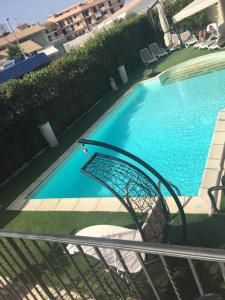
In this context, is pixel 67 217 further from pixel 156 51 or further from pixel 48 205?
pixel 156 51

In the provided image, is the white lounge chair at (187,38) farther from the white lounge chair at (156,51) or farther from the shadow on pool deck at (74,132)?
the white lounge chair at (156,51)

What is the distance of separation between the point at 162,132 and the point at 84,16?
124562 millimetres

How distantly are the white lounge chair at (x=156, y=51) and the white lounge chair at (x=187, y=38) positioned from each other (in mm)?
1394

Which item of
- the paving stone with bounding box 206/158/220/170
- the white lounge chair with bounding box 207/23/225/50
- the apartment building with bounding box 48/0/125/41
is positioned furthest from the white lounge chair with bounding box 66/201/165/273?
the apartment building with bounding box 48/0/125/41

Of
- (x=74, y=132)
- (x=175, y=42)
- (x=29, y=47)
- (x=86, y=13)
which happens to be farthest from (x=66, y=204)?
(x=86, y=13)

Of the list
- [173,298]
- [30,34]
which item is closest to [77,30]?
[30,34]

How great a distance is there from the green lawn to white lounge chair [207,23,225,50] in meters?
5.27

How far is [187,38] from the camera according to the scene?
21.4 m

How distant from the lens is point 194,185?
8.43 meters

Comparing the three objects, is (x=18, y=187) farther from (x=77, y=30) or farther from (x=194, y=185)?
(x=77, y=30)

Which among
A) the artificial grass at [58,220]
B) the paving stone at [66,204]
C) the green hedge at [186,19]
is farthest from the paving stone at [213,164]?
the green hedge at [186,19]

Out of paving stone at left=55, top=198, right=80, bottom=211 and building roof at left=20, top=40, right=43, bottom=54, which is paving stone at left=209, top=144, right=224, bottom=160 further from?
building roof at left=20, top=40, right=43, bottom=54

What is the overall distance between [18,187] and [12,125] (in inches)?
94.4

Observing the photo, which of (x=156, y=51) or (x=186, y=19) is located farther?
(x=186, y=19)
